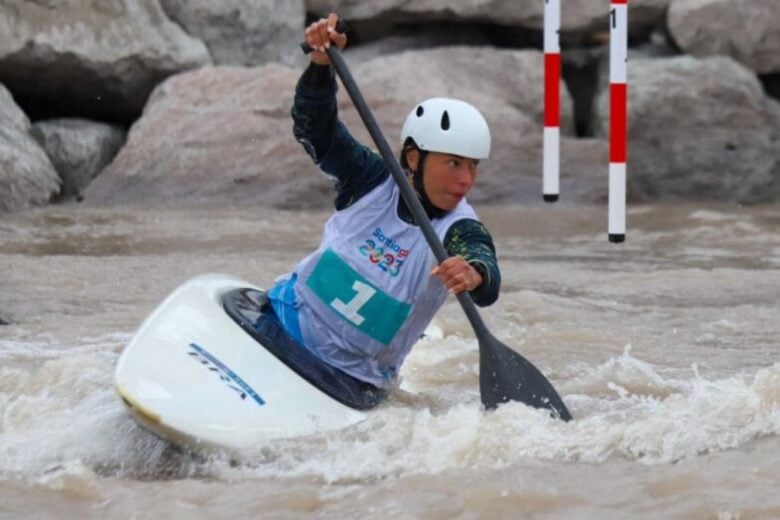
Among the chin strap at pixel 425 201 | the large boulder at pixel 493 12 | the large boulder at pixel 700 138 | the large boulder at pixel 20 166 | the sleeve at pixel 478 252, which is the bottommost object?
the large boulder at pixel 700 138

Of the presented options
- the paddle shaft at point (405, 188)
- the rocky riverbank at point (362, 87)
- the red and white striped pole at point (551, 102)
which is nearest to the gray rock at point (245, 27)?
the rocky riverbank at point (362, 87)

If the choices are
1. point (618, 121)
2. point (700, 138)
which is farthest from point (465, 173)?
point (700, 138)

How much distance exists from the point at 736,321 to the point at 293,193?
141 inches

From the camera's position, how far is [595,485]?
3.59 meters

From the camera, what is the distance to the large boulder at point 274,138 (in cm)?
893

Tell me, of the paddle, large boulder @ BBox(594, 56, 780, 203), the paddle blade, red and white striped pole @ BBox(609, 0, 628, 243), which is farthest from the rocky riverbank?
the paddle blade

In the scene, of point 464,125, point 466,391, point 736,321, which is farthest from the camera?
point 736,321

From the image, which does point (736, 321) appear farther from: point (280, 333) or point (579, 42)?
point (579, 42)

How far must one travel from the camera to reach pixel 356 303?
13.7 ft

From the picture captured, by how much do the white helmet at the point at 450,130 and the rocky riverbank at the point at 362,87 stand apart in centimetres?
470

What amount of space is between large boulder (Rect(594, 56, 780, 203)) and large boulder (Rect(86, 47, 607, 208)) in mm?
487

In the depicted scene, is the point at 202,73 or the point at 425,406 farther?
the point at 202,73

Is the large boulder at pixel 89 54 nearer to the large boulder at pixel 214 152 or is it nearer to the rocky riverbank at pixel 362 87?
the rocky riverbank at pixel 362 87

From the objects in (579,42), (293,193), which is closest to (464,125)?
(293,193)
